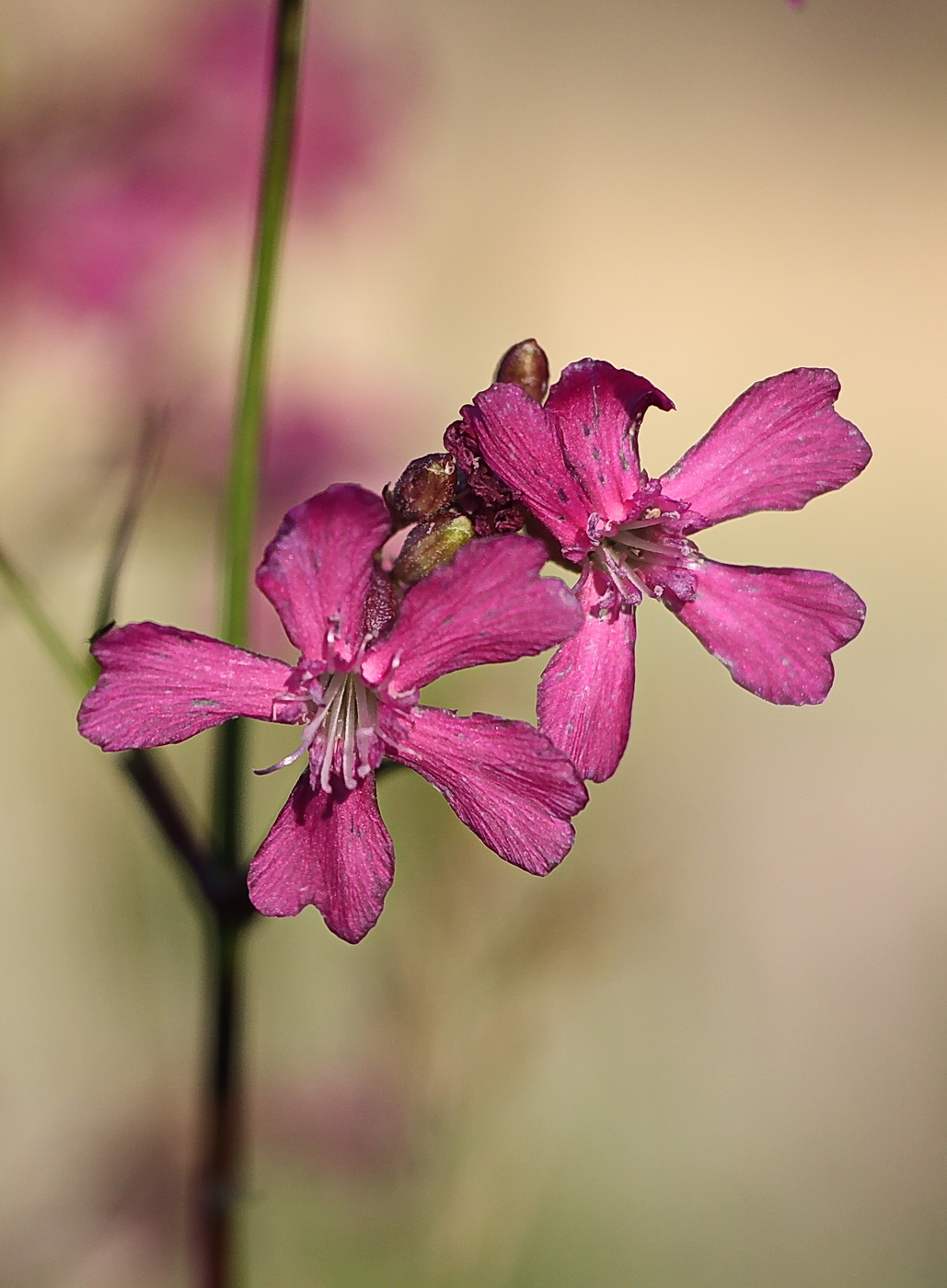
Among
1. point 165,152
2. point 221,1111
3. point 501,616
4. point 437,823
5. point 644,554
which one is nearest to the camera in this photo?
point 501,616

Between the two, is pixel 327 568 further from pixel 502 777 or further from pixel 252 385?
pixel 252 385

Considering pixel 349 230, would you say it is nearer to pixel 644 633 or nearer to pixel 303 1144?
pixel 644 633

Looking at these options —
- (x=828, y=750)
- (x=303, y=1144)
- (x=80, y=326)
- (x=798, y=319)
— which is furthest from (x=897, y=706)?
(x=80, y=326)

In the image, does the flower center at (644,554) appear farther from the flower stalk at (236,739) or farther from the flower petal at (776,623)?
the flower stalk at (236,739)

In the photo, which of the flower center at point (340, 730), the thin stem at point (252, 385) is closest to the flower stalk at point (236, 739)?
the thin stem at point (252, 385)

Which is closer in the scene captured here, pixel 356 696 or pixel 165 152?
pixel 356 696

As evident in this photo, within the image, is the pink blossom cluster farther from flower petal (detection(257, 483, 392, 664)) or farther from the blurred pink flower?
the blurred pink flower

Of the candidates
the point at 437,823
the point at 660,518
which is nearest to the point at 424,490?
the point at 660,518
